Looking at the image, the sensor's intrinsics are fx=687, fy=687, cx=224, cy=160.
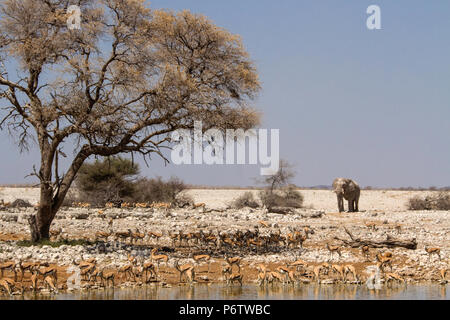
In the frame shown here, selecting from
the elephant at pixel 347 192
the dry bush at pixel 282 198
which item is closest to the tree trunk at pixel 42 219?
the dry bush at pixel 282 198

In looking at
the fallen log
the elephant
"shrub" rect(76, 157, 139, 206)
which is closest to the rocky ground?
the fallen log

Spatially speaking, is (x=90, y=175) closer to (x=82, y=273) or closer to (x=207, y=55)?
(x=207, y=55)

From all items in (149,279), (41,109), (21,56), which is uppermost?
(21,56)

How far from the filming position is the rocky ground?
1789 cm

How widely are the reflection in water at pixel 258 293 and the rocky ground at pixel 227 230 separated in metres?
0.95

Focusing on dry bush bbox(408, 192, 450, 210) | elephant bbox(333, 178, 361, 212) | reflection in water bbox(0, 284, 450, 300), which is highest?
elephant bbox(333, 178, 361, 212)

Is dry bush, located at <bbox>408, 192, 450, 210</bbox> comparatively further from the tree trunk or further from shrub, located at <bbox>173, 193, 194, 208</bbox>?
the tree trunk

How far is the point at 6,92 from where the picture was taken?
19.8 metres

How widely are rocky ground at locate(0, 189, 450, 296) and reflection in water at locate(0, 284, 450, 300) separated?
37.5 inches

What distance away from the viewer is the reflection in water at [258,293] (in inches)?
568

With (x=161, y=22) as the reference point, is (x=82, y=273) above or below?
below

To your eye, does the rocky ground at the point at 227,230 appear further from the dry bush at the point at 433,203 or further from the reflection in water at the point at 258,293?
the dry bush at the point at 433,203

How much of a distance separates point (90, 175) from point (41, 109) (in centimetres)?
2382

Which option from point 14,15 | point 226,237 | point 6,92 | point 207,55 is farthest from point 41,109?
point 226,237
